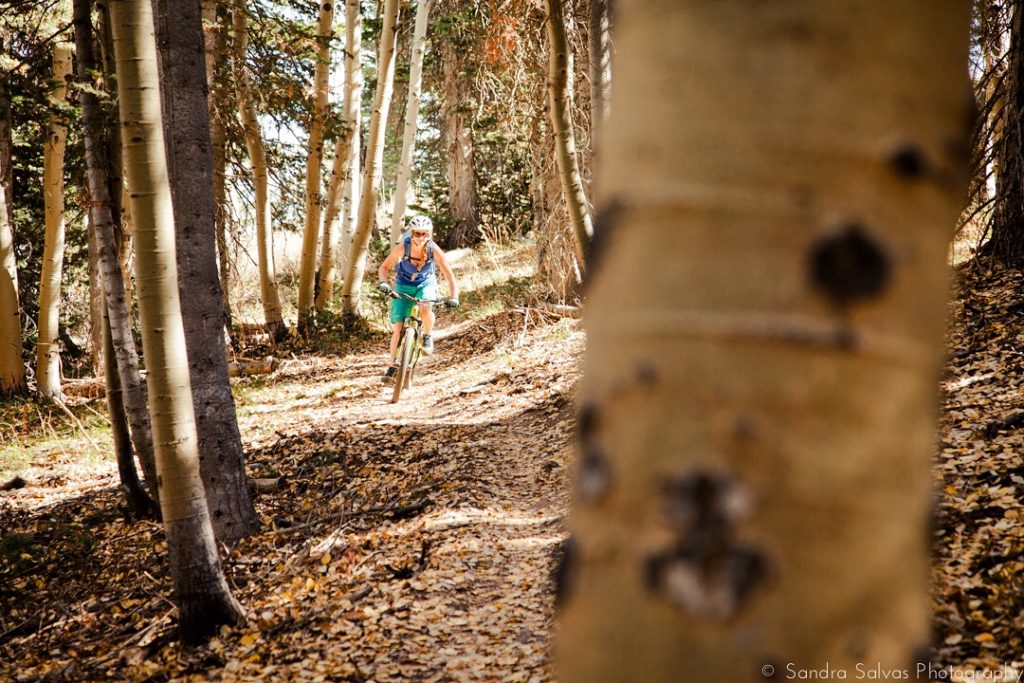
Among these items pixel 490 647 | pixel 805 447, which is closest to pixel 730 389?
pixel 805 447

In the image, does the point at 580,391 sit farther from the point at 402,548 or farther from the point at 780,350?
the point at 402,548

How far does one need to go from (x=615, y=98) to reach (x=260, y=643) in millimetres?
3988

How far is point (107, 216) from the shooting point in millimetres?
5066

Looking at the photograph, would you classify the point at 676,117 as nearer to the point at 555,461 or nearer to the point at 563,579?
the point at 563,579

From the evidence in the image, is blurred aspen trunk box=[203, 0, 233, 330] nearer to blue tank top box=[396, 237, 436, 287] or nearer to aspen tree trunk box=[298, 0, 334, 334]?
aspen tree trunk box=[298, 0, 334, 334]

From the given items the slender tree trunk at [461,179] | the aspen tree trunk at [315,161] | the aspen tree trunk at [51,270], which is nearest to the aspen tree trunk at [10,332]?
the aspen tree trunk at [51,270]

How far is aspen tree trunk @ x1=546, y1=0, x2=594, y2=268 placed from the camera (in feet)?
21.4

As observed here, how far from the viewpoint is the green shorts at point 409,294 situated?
356 inches

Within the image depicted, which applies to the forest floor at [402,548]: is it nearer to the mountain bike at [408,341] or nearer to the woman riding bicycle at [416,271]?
the mountain bike at [408,341]

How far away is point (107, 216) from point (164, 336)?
2109 millimetres

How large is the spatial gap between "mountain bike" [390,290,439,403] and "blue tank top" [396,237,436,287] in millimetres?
193

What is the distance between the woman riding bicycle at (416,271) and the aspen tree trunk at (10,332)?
7183mm

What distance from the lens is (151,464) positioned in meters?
6.02

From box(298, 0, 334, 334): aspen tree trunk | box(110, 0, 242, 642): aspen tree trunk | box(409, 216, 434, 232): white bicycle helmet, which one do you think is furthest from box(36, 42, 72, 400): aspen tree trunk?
box(110, 0, 242, 642): aspen tree trunk
